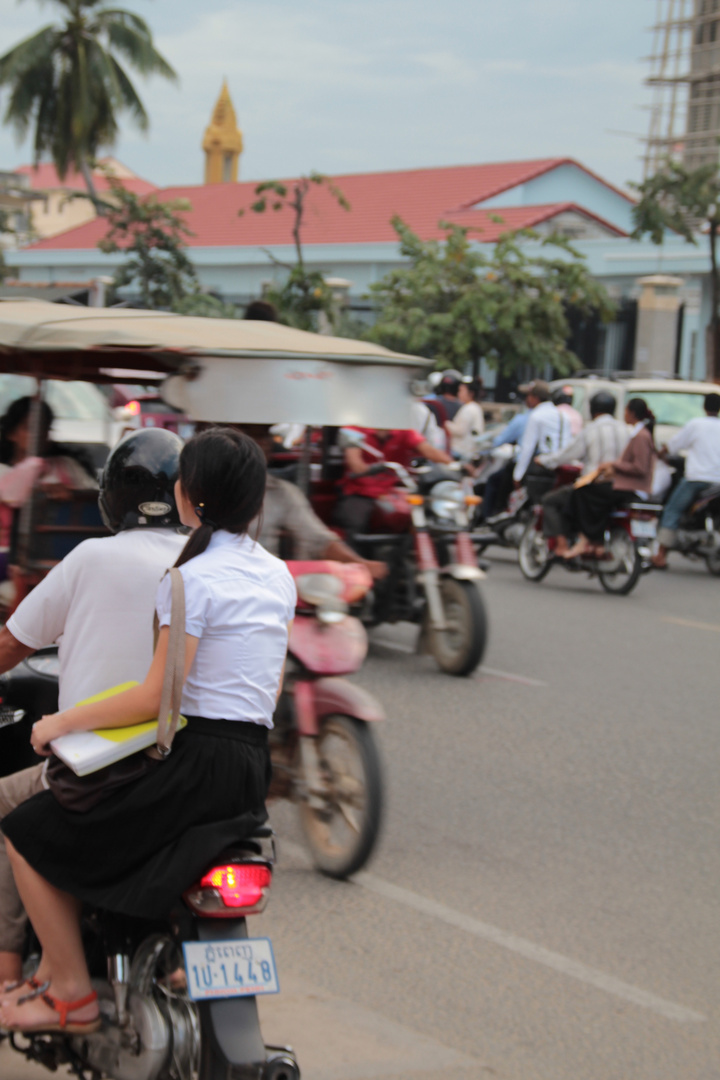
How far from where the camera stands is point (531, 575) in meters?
12.8

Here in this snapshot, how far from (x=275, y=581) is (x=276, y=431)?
731 centimetres

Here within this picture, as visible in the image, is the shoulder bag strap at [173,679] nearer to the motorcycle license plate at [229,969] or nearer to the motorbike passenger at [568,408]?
the motorcycle license plate at [229,969]

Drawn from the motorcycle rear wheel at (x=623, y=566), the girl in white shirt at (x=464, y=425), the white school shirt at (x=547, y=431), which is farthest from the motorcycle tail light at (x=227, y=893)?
the girl in white shirt at (x=464, y=425)

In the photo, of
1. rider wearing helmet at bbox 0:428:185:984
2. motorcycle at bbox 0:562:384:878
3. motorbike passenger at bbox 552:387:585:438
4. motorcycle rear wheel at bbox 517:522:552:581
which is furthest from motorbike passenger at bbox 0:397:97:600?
motorbike passenger at bbox 552:387:585:438

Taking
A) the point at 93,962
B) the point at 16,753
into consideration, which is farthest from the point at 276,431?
the point at 93,962

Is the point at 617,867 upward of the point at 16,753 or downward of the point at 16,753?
downward

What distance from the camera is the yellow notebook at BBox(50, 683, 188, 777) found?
267 centimetres

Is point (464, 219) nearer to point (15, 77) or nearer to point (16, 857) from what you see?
point (15, 77)

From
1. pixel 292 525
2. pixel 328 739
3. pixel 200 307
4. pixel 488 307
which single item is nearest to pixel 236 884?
pixel 328 739

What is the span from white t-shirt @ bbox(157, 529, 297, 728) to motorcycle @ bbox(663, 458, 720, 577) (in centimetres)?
1122

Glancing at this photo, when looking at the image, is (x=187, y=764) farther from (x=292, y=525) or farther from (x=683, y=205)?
(x=683, y=205)

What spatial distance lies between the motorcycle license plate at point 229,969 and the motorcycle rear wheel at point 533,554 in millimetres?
10189

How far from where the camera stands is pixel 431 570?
8.30 metres

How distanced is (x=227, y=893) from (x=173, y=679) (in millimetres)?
448
